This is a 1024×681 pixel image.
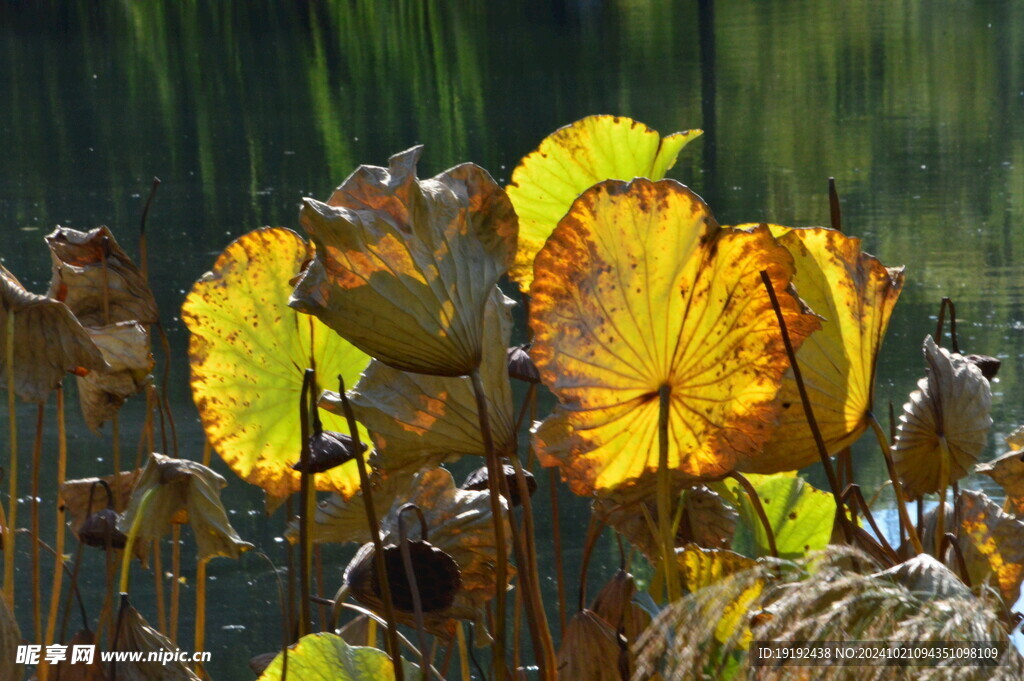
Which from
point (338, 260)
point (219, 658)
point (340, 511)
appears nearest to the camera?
point (338, 260)

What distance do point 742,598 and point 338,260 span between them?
0.61 feet

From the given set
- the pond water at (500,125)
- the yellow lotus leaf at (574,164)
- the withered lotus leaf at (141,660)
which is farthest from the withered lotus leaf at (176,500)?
the pond water at (500,125)

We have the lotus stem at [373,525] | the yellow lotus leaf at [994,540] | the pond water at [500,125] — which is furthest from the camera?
the pond water at [500,125]

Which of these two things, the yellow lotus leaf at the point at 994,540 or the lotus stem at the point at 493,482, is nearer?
the lotus stem at the point at 493,482

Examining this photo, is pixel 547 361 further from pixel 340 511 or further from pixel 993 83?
pixel 993 83

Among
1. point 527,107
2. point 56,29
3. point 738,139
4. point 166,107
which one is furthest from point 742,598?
point 56,29

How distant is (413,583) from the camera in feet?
1.57

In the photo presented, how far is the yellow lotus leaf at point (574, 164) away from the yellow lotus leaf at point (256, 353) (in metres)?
0.11

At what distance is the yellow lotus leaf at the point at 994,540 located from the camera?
68 cm

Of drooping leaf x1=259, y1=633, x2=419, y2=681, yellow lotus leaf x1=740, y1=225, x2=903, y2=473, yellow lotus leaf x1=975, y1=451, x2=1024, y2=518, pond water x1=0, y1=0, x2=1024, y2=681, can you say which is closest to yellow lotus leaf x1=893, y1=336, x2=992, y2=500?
yellow lotus leaf x1=740, y1=225, x2=903, y2=473

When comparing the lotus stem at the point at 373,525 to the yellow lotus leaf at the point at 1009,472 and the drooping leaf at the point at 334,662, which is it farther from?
the yellow lotus leaf at the point at 1009,472

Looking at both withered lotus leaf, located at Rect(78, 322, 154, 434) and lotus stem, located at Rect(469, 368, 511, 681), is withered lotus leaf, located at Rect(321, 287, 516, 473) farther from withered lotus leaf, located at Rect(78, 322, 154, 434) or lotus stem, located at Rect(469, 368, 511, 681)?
withered lotus leaf, located at Rect(78, 322, 154, 434)

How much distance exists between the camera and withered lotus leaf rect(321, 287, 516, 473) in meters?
0.53

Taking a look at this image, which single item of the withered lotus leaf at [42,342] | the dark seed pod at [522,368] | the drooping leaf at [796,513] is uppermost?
the withered lotus leaf at [42,342]
